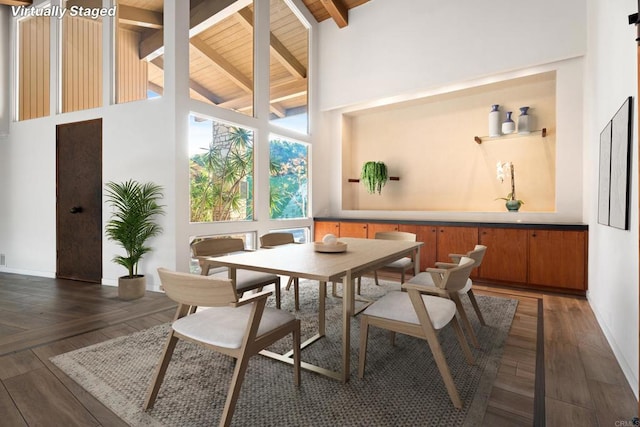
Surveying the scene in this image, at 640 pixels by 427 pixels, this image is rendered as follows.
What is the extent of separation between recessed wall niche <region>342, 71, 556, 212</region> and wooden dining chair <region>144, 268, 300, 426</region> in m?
4.51

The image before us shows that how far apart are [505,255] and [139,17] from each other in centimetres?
578

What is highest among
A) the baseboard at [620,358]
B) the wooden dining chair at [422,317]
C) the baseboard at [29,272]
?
the wooden dining chair at [422,317]

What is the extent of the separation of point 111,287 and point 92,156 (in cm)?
185

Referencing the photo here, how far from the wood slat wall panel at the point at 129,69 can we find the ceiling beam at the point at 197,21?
0.13 metres

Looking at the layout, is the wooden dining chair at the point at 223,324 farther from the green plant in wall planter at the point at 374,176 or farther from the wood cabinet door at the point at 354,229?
the green plant in wall planter at the point at 374,176

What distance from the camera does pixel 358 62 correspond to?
582cm

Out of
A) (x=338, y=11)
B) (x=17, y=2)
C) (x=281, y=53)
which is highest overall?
(x=338, y=11)

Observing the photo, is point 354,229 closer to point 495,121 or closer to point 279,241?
point 279,241

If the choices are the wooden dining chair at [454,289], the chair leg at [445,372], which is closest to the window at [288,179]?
the wooden dining chair at [454,289]

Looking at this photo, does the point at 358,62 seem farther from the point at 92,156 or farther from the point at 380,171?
the point at 92,156

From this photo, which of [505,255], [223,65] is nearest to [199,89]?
[223,65]

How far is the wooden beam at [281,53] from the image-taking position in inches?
193

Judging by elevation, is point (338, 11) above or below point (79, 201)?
above

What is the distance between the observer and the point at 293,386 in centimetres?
186
